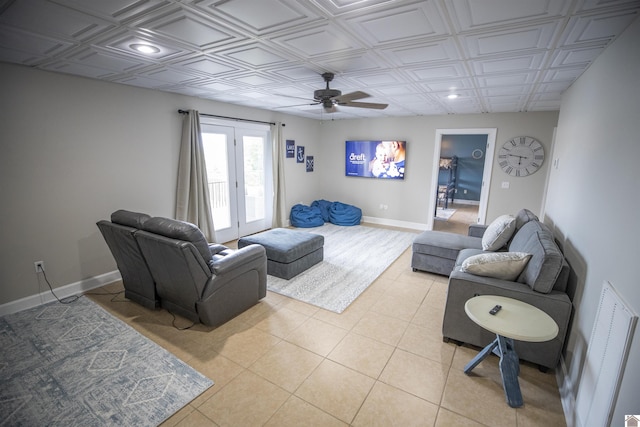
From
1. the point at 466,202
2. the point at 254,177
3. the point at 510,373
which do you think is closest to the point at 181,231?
the point at 510,373

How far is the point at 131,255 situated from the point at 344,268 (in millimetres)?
2591

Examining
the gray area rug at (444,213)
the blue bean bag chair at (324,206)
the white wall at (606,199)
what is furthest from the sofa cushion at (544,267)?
the gray area rug at (444,213)

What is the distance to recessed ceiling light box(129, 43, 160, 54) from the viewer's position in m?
2.27

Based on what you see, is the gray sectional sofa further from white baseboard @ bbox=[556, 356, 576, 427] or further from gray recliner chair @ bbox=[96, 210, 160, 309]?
gray recliner chair @ bbox=[96, 210, 160, 309]

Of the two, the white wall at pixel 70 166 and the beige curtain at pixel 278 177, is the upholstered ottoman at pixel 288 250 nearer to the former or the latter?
the white wall at pixel 70 166

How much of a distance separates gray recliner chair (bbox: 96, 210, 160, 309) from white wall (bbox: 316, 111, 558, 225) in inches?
196

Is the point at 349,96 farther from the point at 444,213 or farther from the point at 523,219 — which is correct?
the point at 444,213

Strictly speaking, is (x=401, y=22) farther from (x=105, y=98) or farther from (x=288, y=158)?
(x=288, y=158)

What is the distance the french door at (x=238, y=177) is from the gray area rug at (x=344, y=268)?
3.92ft

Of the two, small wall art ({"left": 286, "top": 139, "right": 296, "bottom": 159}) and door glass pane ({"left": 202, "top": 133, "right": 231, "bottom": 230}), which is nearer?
door glass pane ({"left": 202, "top": 133, "right": 231, "bottom": 230})

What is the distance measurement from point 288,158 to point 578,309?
5374 millimetres

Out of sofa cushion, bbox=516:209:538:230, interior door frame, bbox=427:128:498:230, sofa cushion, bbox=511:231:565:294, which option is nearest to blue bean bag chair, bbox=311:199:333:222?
interior door frame, bbox=427:128:498:230

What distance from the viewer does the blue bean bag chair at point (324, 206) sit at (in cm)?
683

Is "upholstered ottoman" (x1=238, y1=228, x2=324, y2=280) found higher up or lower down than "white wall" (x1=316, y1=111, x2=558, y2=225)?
lower down
